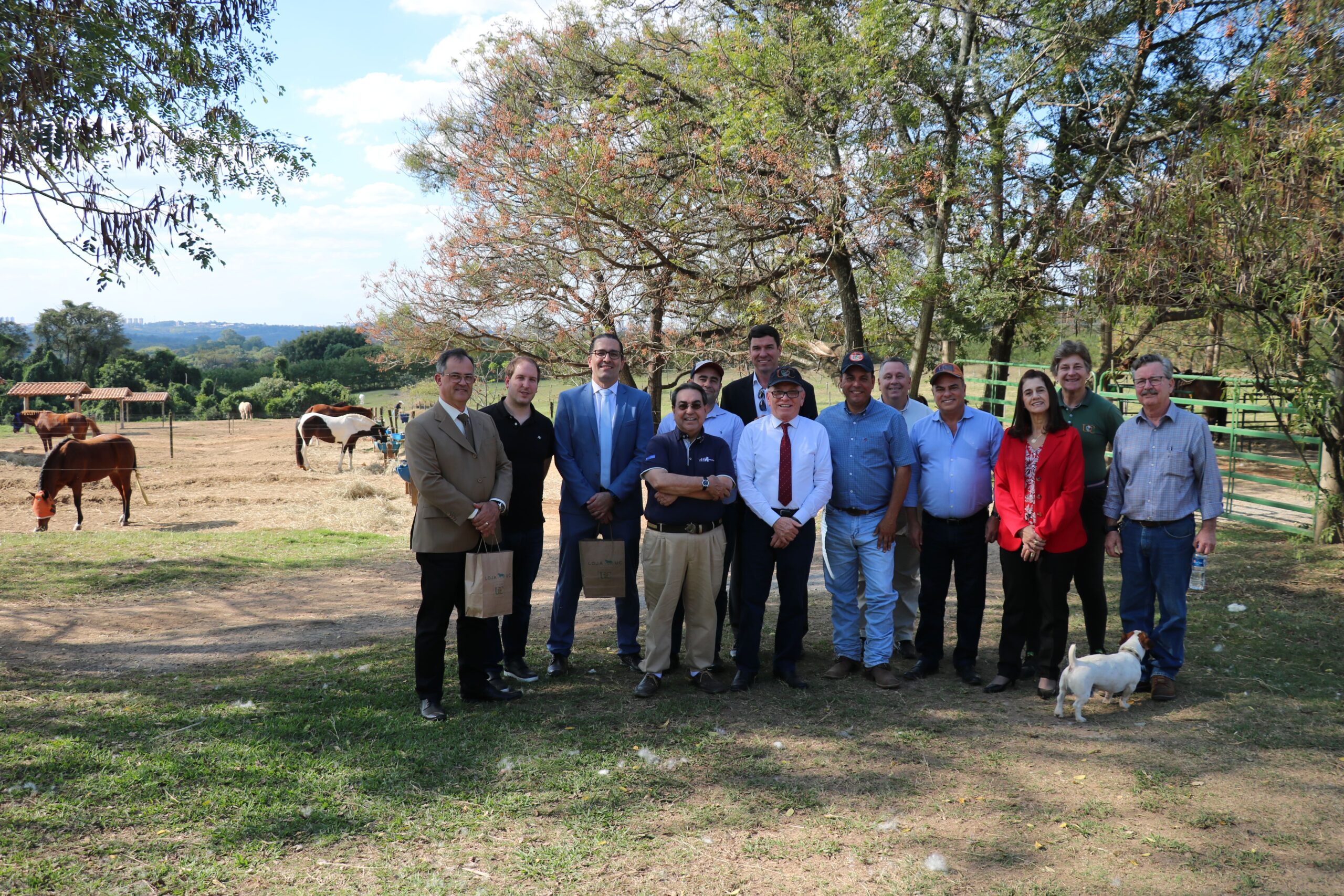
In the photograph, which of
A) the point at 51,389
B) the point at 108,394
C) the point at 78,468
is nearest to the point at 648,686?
the point at 78,468

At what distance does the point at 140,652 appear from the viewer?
606 cm

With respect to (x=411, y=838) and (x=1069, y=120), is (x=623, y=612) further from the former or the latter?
(x=1069, y=120)

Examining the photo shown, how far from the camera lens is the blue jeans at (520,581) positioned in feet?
16.6

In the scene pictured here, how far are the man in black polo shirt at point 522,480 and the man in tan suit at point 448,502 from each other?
0.31 m

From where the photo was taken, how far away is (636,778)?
3.93 m

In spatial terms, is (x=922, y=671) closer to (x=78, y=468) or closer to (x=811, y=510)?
(x=811, y=510)

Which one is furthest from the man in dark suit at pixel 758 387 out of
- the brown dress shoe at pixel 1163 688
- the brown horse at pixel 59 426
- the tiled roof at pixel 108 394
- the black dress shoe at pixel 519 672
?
the tiled roof at pixel 108 394

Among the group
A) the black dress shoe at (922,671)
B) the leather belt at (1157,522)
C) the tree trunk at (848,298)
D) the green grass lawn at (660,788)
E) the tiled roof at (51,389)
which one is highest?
the tree trunk at (848,298)

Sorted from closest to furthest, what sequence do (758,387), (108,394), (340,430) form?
1. (758,387)
2. (340,430)
3. (108,394)

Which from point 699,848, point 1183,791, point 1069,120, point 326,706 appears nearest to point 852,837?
point 699,848

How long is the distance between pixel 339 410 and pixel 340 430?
2291mm

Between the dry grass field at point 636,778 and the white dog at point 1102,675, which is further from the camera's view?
the white dog at point 1102,675

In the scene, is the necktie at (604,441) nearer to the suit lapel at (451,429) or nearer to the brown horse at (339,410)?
the suit lapel at (451,429)

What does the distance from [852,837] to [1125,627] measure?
2.59 m
